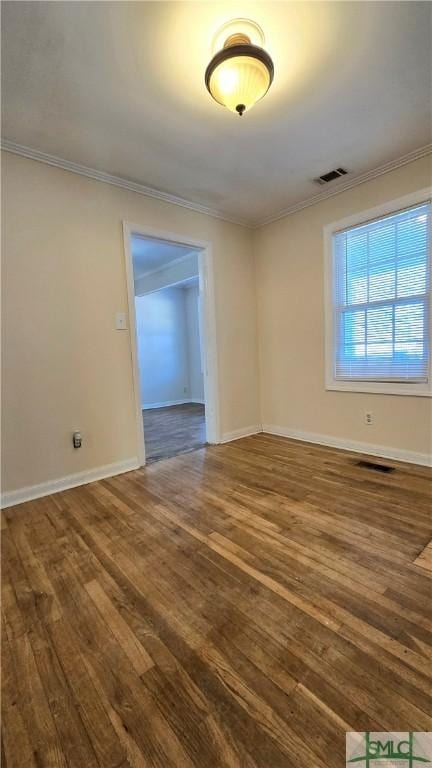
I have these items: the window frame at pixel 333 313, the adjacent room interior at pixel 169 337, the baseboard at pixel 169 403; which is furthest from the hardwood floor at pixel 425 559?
the baseboard at pixel 169 403

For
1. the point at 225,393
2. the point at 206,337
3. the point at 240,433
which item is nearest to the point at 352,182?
the point at 206,337

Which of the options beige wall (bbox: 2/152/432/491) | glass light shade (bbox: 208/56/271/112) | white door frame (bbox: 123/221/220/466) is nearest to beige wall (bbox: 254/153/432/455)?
beige wall (bbox: 2/152/432/491)

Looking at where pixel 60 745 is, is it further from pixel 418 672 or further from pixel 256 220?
pixel 256 220

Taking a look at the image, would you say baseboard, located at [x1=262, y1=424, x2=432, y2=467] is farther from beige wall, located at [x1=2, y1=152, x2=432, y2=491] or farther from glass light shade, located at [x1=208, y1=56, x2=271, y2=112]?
glass light shade, located at [x1=208, y1=56, x2=271, y2=112]

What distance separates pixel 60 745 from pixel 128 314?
2.78 metres

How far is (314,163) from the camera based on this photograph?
2.83 metres

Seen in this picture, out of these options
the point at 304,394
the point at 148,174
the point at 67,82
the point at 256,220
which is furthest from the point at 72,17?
the point at 304,394

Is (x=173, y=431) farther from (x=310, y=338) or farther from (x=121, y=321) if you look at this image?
(x=310, y=338)

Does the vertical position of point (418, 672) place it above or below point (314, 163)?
below

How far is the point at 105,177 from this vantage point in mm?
2861

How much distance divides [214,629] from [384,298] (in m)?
3.02

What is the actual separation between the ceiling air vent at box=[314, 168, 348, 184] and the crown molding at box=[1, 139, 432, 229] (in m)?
0.14

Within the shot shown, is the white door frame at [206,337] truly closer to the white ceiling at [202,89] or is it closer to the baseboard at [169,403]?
the white ceiling at [202,89]

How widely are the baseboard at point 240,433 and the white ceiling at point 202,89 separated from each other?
8.99 ft
